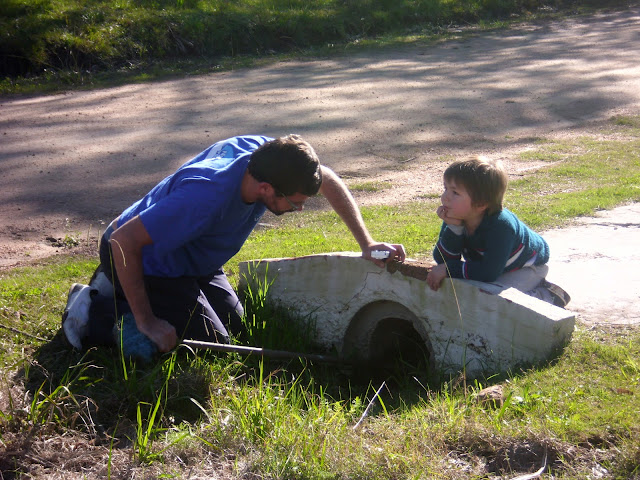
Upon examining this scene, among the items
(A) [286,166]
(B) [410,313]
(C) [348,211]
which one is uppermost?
(A) [286,166]

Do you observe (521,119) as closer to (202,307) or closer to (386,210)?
(386,210)

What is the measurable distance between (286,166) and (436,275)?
45.3 inches

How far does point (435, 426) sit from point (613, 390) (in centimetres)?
92

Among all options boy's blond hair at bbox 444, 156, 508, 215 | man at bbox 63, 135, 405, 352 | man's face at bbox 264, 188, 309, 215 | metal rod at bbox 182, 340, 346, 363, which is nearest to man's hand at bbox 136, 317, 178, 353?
man at bbox 63, 135, 405, 352

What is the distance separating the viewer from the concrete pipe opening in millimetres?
4820

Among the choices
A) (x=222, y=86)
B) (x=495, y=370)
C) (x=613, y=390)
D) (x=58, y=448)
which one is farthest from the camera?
(x=222, y=86)

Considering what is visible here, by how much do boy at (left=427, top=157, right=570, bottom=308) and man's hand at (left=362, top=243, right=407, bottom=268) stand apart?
0.22 m

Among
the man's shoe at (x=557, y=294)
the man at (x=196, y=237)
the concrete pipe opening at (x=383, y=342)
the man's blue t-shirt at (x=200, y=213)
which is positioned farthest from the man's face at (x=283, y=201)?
the man's shoe at (x=557, y=294)

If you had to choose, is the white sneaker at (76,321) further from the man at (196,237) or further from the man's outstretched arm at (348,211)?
the man's outstretched arm at (348,211)

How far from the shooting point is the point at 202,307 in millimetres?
4363

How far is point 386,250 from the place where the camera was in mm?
4523

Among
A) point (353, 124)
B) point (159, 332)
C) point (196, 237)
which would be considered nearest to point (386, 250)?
point (196, 237)

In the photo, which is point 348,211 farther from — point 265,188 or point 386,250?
point 265,188

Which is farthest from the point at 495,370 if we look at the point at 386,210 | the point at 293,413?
the point at 386,210
